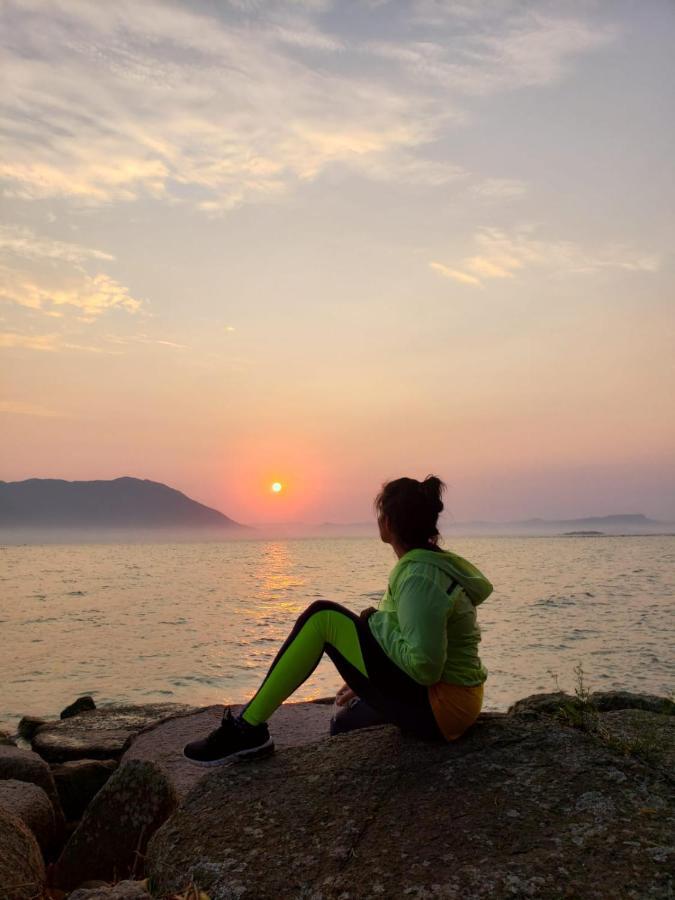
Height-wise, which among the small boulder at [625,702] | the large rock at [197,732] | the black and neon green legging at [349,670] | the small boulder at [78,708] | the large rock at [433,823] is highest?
the black and neon green legging at [349,670]

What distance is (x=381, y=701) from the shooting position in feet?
15.1

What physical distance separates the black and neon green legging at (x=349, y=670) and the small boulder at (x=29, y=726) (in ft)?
27.7

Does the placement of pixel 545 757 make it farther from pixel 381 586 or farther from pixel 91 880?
pixel 381 586

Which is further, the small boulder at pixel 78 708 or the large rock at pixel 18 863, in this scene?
the small boulder at pixel 78 708

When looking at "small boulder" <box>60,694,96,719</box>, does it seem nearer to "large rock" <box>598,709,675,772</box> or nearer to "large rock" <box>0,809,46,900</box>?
"large rock" <box>0,809,46,900</box>

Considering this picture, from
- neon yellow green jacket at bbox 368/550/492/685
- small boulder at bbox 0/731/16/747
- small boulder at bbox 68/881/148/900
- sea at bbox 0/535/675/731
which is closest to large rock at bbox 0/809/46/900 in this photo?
small boulder at bbox 68/881/148/900

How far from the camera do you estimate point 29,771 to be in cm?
686

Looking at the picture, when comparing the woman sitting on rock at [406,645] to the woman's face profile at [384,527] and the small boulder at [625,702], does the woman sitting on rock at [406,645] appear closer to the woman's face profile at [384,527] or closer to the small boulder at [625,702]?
the woman's face profile at [384,527]

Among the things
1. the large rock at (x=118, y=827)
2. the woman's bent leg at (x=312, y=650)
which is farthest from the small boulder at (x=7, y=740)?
the woman's bent leg at (x=312, y=650)

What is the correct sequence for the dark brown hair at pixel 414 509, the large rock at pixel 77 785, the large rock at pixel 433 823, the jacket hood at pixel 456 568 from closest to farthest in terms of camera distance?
the large rock at pixel 433 823
the jacket hood at pixel 456 568
the dark brown hair at pixel 414 509
the large rock at pixel 77 785

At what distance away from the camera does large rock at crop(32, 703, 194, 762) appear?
923cm

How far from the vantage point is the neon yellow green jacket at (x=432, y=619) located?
429 centimetres

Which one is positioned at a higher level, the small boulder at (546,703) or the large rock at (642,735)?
the large rock at (642,735)

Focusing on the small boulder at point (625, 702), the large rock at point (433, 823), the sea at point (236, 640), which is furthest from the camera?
the sea at point (236, 640)
